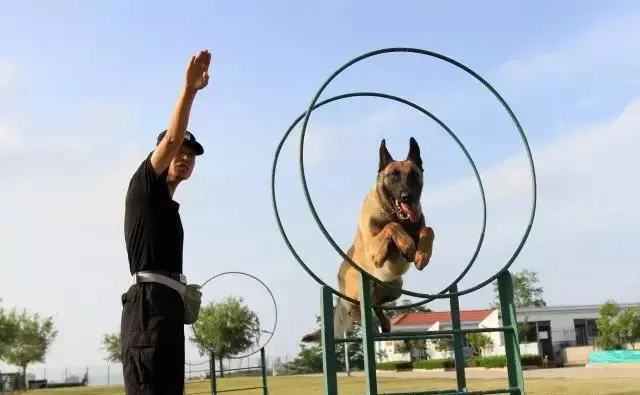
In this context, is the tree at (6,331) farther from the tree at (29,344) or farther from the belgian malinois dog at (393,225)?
the belgian malinois dog at (393,225)

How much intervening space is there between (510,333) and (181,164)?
15.1 ft

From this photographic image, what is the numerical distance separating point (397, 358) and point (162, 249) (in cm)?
6731

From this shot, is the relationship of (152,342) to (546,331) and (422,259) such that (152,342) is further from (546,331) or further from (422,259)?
(546,331)

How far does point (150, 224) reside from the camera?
397 cm

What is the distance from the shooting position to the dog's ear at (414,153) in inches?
284

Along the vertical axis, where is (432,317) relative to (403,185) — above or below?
below

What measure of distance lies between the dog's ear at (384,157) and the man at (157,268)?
3.36 metres

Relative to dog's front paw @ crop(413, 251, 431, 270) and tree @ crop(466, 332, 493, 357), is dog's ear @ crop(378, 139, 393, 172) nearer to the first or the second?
dog's front paw @ crop(413, 251, 431, 270)

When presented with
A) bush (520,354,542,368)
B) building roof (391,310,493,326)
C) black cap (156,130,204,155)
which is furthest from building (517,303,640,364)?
black cap (156,130,204,155)

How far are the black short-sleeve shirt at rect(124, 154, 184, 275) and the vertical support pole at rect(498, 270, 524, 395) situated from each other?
4.45m

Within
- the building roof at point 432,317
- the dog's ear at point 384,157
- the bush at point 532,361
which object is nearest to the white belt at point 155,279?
the dog's ear at point 384,157

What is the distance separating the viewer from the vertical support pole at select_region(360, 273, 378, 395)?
658cm

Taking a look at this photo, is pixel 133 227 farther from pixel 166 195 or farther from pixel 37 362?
pixel 37 362

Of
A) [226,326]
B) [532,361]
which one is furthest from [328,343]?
[532,361]
